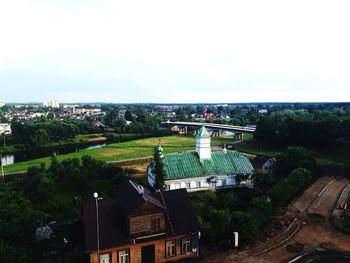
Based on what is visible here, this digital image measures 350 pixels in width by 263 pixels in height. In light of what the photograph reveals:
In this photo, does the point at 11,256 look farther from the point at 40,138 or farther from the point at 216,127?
the point at 216,127

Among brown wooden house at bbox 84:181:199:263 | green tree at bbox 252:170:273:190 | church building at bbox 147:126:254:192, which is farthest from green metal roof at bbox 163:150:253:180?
brown wooden house at bbox 84:181:199:263

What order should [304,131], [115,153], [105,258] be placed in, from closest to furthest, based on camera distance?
[105,258] → [304,131] → [115,153]

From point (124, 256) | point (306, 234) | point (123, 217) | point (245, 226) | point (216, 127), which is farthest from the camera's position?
point (216, 127)

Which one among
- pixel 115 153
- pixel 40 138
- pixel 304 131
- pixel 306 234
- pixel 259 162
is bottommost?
pixel 115 153

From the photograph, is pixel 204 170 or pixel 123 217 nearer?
pixel 123 217

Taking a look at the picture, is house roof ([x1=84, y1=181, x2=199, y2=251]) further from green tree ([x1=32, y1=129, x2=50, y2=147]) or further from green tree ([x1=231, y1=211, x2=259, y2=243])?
green tree ([x1=32, y1=129, x2=50, y2=147])

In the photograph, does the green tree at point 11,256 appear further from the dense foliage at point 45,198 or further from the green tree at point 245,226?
the green tree at point 245,226

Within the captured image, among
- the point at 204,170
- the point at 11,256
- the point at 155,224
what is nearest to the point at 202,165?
the point at 204,170

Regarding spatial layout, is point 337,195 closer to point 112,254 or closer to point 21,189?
point 112,254
